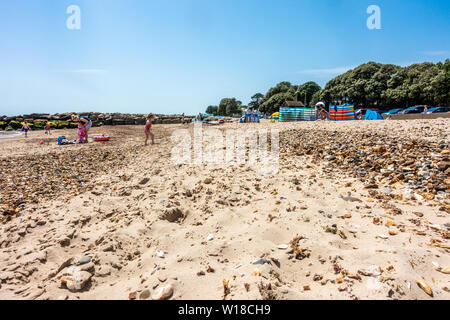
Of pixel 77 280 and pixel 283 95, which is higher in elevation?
pixel 283 95

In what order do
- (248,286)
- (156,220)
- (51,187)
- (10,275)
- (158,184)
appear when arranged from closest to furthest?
(248,286) → (10,275) → (156,220) → (158,184) → (51,187)

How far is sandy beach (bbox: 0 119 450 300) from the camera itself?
2.47 meters

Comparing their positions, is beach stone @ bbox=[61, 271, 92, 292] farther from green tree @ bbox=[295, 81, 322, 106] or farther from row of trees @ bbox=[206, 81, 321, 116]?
green tree @ bbox=[295, 81, 322, 106]

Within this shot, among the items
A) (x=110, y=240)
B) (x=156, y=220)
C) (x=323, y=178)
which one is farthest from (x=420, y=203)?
(x=110, y=240)

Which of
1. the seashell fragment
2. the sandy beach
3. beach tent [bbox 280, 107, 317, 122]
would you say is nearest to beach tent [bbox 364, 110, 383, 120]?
beach tent [bbox 280, 107, 317, 122]

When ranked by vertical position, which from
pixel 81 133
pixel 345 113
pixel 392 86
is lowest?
pixel 81 133

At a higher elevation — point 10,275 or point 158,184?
point 158,184

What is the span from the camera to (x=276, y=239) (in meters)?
3.35

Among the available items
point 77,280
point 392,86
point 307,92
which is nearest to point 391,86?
point 392,86

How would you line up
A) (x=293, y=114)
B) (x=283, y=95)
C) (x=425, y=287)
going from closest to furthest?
(x=425, y=287) → (x=293, y=114) → (x=283, y=95)

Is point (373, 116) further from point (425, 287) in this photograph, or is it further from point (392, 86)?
point (392, 86)

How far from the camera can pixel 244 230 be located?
3.61 meters

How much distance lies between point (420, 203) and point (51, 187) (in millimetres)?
8475
